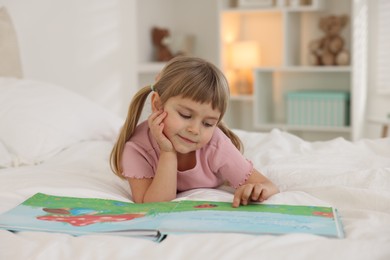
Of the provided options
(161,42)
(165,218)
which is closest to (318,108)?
(161,42)

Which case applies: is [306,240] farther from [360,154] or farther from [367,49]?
[367,49]

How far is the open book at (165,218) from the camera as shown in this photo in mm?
1070

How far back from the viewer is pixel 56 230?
1113 mm

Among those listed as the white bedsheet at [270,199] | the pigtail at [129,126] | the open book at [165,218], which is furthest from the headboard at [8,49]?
the open book at [165,218]

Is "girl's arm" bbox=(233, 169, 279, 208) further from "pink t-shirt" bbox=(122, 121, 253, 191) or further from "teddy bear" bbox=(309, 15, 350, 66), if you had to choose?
"teddy bear" bbox=(309, 15, 350, 66)

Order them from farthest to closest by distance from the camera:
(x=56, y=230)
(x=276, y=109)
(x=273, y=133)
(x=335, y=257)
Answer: (x=276, y=109) < (x=273, y=133) < (x=56, y=230) < (x=335, y=257)

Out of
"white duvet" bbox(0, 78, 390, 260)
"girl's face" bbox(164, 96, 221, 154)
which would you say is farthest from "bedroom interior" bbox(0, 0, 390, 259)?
"girl's face" bbox(164, 96, 221, 154)

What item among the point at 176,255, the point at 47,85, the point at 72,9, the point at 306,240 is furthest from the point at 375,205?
the point at 72,9

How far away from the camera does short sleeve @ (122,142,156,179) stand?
58.5 inches

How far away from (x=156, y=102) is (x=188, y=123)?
118 mm

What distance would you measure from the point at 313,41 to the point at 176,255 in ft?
9.70

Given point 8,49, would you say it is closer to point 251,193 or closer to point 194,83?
point 194,83

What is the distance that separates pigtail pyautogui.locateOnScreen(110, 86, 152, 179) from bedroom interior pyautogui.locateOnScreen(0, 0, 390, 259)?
73 mm

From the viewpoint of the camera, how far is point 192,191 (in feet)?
4.90
